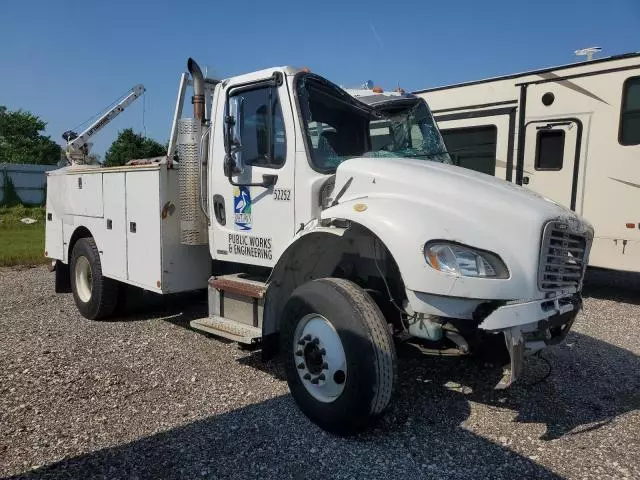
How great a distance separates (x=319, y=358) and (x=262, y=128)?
2.01m

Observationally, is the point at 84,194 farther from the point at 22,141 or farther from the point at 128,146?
the point at 22,141

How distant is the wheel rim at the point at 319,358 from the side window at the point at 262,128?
1427mm

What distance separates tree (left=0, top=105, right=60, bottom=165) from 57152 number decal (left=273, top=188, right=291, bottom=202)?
185 feet

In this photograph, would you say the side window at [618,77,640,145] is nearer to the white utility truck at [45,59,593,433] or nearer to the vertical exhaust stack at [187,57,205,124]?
the white utility truck at [45,59,593,433]

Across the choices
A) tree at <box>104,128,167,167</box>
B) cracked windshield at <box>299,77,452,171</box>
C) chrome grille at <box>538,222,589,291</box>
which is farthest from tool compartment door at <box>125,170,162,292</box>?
tree at <box>104,128,167,167</box>

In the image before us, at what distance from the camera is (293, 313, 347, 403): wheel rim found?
369cm

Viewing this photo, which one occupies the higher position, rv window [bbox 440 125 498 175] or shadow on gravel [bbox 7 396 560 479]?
rv window [bbox 440 125 498 175]

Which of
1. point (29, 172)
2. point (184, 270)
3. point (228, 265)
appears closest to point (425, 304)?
point (228, 265)

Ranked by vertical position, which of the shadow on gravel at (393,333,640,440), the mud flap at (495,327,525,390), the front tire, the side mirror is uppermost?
the side mirror

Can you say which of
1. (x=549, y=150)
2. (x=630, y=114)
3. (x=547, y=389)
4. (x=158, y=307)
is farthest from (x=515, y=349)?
(x=549, y=150)

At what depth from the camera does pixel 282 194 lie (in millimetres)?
4453

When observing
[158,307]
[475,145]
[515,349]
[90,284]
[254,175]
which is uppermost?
[475,145]

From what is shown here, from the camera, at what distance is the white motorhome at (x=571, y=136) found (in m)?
7.70

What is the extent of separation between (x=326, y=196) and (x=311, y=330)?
1093mm
